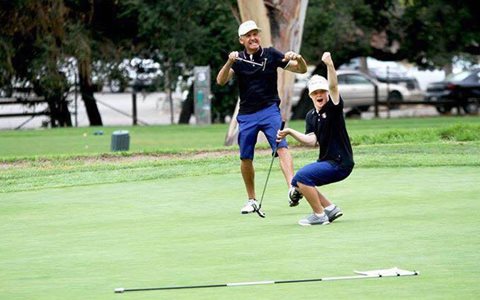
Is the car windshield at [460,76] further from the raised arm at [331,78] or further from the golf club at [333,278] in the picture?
the golf club at [333,278]

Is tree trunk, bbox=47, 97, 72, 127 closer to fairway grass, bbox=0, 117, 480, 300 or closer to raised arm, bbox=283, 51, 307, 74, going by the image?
fairway grass, bbox=0, 117, 480, 300

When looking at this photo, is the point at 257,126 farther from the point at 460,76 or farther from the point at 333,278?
the point at 460,76

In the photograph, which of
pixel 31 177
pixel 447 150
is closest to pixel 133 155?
pixel 31 177

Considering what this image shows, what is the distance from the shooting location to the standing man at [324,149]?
12656 millimetres

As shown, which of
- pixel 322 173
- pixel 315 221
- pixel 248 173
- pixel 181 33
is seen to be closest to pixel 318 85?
pixel 322 173

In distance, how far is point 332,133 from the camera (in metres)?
12.7

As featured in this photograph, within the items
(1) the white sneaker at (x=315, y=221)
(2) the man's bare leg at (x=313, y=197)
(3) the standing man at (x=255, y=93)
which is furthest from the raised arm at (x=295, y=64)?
(1) the white sneaker at (x=315, y=221)

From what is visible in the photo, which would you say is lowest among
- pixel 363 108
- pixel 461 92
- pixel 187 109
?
pixel 363 108

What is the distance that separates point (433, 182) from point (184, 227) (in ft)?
14.4

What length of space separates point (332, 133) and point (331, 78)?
63 centimetres

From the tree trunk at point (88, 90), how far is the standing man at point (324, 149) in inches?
1042

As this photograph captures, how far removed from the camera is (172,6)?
129 feet

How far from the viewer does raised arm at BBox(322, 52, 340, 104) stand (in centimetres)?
1229

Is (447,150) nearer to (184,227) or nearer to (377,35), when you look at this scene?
(184,227)
